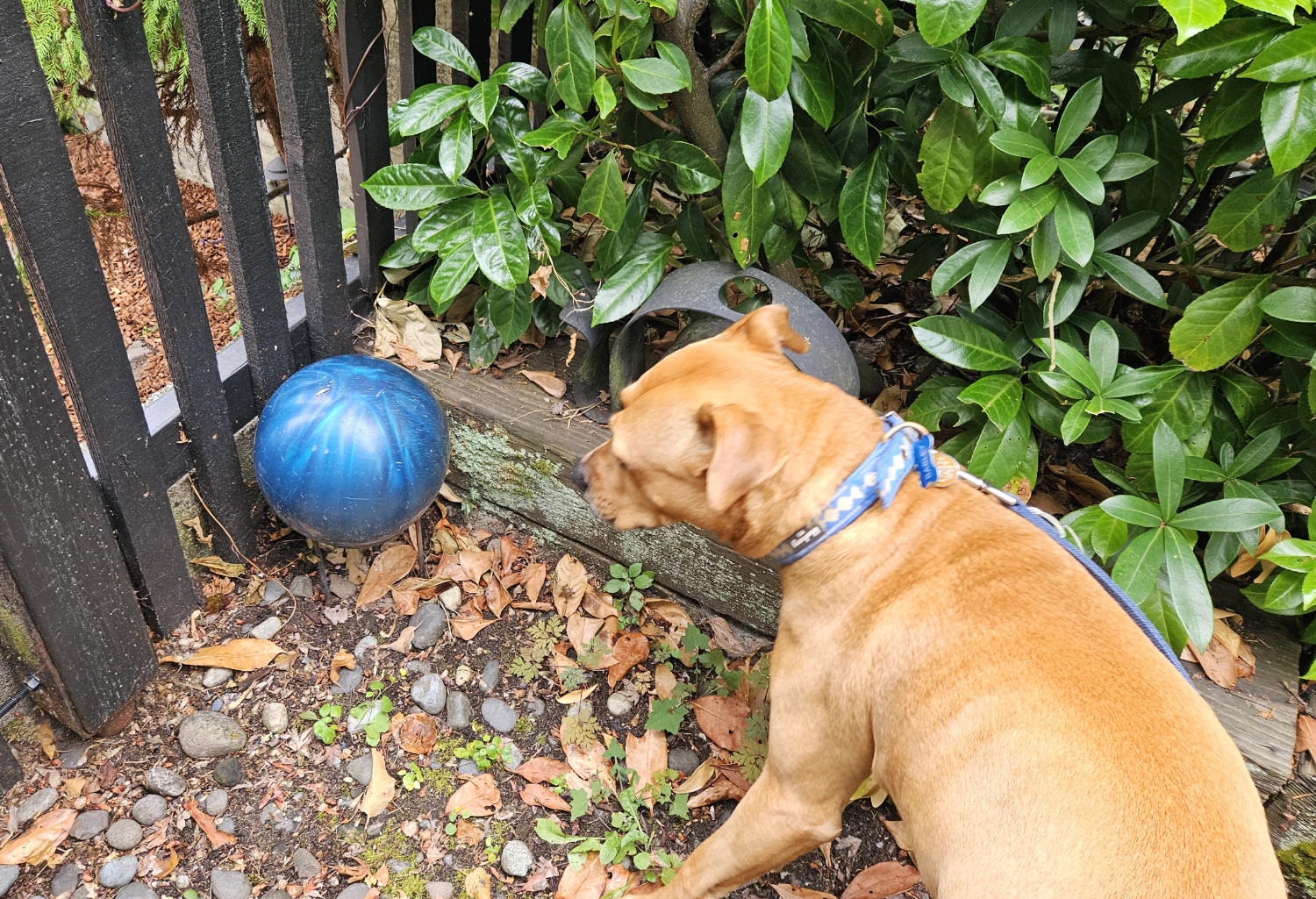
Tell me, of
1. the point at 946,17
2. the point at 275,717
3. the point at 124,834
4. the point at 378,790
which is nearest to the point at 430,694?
the point at 378,790

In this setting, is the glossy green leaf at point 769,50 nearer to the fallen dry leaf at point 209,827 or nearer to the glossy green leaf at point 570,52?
the glossy green leaf at point 570,52

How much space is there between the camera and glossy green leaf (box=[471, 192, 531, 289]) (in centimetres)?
290

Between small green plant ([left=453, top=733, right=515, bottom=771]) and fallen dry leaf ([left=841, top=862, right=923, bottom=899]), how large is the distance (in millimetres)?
1143

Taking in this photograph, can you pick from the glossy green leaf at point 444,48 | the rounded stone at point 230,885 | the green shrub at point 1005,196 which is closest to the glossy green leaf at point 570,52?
the green shrub at point 1005,196

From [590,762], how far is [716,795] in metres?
0.42

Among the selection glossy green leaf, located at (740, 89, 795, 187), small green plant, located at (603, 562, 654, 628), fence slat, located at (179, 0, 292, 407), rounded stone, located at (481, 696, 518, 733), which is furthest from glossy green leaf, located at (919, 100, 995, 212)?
rounded stone, located at (481, 696, 518, 733)

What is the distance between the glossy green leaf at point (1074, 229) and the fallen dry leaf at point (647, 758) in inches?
78.6

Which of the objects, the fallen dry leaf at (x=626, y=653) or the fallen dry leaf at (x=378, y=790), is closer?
the fallen dry leaf at (x=378, y=790)

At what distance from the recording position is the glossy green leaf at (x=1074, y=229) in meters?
2.42

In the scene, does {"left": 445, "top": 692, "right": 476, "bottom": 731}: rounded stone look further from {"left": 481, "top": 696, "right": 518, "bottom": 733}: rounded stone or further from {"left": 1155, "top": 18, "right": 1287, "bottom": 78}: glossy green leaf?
{"left": 1155, "top": 18, "right": 1287, "bottom": 78}: glossy green leaf

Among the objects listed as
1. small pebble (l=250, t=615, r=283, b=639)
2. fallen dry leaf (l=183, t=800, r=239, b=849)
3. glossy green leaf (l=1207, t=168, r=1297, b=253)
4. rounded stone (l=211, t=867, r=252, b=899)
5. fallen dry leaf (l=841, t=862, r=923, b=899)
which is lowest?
fallen dry leaf (l=841, t=862, r=923, b=899)

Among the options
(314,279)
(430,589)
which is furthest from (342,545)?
(314,279)

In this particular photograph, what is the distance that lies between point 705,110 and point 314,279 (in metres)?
1.52

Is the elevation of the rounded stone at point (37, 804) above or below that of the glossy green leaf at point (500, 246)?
below
